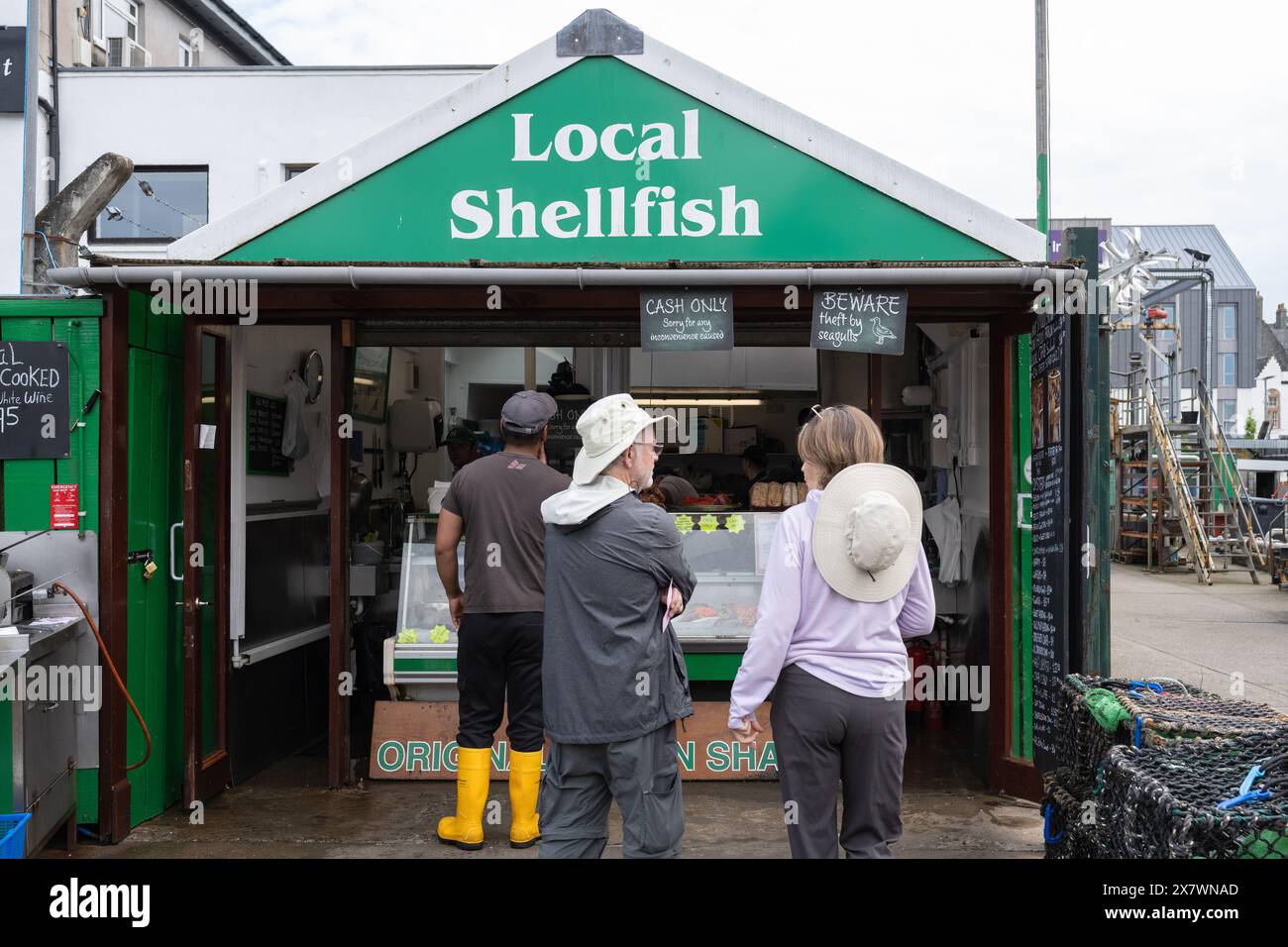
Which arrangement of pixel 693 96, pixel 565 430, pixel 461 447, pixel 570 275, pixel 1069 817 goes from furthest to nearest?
pixel 565 430
pixel 461 447
pixel 693 96
pixel 570 275
pixel 1069 817

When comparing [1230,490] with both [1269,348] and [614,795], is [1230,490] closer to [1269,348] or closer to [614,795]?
[614,795]

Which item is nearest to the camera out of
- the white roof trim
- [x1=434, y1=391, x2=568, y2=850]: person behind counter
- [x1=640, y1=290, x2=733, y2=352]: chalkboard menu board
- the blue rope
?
the blue rope

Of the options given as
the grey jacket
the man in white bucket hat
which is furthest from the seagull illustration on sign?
the grey jacket

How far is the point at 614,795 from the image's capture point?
3.28m

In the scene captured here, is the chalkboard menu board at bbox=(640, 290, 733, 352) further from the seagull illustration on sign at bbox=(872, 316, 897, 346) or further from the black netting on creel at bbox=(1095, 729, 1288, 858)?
the black netting on creel at bbox=(1095, 729, 1288, 858)

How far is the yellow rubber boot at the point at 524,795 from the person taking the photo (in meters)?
4.69

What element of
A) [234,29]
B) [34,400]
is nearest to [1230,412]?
[234,29]

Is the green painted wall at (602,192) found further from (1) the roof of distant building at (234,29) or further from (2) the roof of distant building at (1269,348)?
(2) the roof of distant building at (1269,348)

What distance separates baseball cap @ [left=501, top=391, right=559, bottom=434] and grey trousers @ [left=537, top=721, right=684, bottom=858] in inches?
67.4

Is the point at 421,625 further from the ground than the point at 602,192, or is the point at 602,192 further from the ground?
the point at 602,192

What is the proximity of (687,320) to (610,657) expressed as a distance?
2.31m

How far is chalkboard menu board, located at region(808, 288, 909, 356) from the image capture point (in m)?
4.98

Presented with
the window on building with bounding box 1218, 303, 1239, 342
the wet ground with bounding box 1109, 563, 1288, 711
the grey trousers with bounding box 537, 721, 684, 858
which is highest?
the window on building with bounding box 1218, 303, 1239, 342
